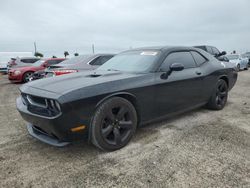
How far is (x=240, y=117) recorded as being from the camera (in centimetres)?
436

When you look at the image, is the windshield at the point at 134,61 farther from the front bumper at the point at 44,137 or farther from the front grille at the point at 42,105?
the front bumper at the point at 44,137

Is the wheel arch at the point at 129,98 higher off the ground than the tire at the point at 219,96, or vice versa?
the wheel arch at the point at 129,98

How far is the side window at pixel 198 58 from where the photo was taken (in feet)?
14.3

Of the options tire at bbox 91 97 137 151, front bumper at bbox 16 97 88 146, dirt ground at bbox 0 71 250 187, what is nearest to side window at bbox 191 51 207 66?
dirt ground at bbox 0 71 250 187

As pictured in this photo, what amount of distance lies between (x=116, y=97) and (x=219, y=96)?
300cm

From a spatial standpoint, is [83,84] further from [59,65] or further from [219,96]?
[59,65]

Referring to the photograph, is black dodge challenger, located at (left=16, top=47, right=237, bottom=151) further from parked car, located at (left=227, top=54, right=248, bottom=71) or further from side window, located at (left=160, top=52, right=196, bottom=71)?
parked car, located at (left=227, top=54, right=248, bottom=71)

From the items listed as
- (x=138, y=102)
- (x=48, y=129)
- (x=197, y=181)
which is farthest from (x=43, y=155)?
(x=197, y=181)

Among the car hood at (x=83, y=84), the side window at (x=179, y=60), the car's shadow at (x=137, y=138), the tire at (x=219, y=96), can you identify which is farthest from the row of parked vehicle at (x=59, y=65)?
the car hood at (x=83, y=84)

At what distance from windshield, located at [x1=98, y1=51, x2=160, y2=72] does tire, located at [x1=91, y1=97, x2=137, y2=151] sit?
80cm

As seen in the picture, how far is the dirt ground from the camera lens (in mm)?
2295

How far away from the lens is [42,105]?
2.74 m

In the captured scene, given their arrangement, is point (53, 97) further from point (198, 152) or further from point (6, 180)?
point (198, 152)

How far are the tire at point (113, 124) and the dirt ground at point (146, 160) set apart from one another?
0.15 m
